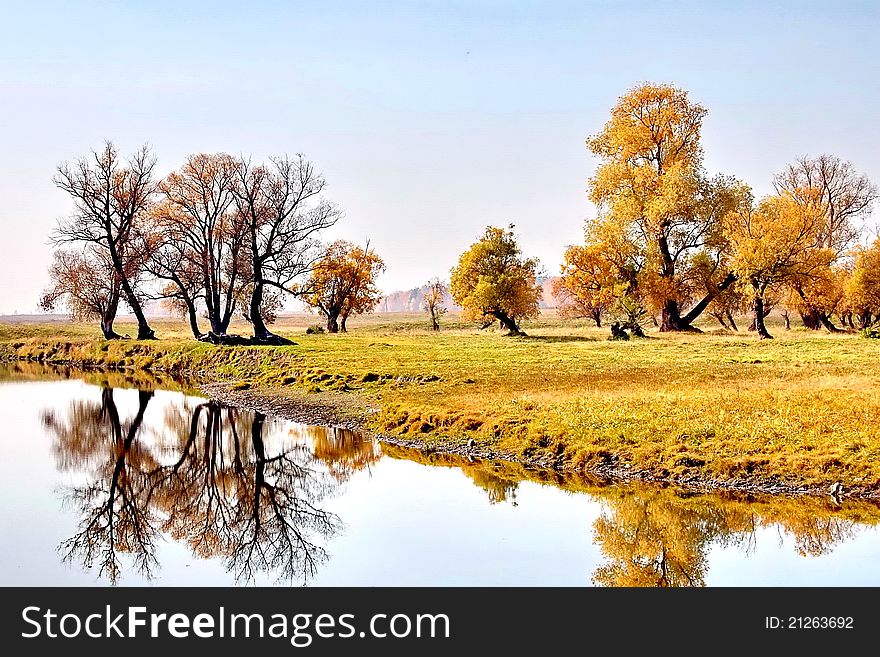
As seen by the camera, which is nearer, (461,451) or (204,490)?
(204,490)

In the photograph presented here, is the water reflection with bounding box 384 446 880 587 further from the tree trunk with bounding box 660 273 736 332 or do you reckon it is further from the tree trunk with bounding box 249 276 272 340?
the tree trunk with bounding box 660 273 736 332

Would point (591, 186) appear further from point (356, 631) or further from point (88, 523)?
point (356, 631)

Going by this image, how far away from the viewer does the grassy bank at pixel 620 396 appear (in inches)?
726

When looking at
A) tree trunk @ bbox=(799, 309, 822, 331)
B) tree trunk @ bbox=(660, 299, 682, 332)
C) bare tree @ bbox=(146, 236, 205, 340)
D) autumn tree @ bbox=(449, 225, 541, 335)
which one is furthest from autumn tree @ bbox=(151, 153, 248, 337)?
tree trunk @ bbox=(799, 309, 822, 331)

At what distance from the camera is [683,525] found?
1509cm

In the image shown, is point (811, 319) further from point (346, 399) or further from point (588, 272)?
point (346, 399)

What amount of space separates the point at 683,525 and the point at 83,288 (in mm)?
56181

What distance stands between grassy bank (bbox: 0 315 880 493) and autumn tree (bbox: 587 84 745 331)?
7.44m

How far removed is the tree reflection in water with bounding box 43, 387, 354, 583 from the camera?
1478 centimetres

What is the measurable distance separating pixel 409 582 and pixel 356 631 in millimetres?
1746

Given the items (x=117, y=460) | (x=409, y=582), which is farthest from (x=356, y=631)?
(x=117, y=460)

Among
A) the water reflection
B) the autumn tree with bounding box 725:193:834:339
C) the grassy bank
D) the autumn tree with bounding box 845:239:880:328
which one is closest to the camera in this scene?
the water reflection

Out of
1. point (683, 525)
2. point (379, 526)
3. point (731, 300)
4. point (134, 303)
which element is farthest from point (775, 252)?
point (379, 526)

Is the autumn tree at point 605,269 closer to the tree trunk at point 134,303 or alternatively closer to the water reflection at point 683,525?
the tree trunk at point 134,303
